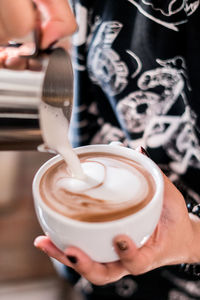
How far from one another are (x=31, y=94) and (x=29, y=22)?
0.15 metres

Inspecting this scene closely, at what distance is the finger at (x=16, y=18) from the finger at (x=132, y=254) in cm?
41

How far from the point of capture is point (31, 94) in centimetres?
74

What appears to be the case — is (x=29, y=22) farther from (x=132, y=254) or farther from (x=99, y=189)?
(x=132, y=254)

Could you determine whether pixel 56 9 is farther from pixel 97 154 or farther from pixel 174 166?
pixel 174 166

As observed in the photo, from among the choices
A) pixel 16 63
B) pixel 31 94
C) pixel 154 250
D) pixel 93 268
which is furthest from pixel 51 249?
pixel 16 63

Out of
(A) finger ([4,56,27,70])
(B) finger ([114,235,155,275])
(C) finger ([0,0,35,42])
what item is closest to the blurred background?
(B) finger ([114,235,155,275])

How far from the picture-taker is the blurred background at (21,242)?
143cm

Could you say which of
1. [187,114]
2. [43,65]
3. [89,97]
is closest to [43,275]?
[89,97]

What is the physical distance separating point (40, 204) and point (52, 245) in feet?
0.50

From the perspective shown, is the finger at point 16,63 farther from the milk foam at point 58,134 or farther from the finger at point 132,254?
the finger at point 132,254

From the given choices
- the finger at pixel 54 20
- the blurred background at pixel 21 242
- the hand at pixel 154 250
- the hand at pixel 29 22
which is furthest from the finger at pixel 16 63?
the blurred background at pixel 21 242

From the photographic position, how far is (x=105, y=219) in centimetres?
63

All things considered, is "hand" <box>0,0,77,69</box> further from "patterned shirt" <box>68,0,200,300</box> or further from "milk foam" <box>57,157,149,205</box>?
"milk foam" <box>57,157,149,205</box>

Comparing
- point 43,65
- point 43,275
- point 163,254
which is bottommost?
point 43,275
